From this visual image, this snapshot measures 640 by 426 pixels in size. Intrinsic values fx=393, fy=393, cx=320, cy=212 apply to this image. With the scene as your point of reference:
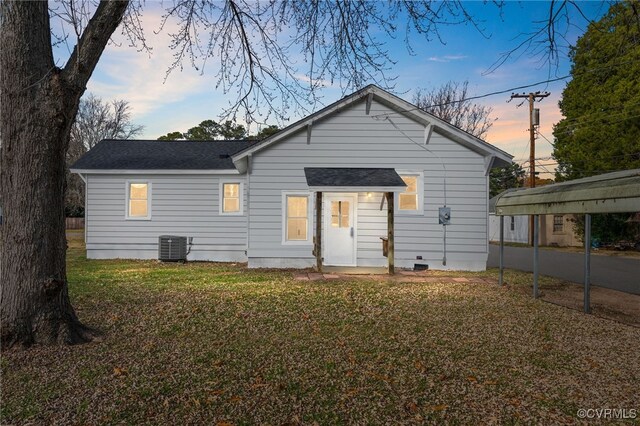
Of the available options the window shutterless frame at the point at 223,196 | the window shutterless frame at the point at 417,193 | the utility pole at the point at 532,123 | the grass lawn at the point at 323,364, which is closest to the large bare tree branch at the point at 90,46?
the grass lawn at the point at 323,364

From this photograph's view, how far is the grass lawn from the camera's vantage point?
343 centimetres

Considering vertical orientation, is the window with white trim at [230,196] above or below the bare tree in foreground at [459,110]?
below

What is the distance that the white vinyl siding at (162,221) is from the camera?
49.8 feet

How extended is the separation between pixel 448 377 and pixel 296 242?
860 centimetres

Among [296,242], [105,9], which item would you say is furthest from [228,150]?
[105,9]

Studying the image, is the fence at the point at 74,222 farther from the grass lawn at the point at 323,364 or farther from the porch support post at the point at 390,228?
the porch support post at the point at 390,228

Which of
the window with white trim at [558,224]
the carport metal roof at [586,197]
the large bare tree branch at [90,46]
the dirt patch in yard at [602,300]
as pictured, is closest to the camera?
the large bare tree branch at [90,46]

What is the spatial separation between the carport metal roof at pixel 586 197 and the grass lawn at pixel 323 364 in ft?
6.33

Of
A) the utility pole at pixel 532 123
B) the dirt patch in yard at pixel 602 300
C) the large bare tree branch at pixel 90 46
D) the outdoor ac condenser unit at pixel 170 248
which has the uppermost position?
the utility pole at pixel 532 123

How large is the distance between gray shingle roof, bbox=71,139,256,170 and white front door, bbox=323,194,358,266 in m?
4.77

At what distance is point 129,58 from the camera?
7.47m

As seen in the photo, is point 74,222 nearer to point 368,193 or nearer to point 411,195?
point 368,193

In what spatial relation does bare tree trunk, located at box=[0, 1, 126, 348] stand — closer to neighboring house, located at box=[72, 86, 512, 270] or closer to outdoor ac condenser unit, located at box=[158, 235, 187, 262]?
neighboring house, located at box=[72, 86, 512, 270]

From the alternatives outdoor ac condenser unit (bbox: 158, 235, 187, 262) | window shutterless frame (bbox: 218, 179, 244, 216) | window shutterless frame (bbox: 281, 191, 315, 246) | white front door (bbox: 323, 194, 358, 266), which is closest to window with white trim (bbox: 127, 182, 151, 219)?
outdoor ac condenser unit (bbox: 158, 235, 187, 262)
